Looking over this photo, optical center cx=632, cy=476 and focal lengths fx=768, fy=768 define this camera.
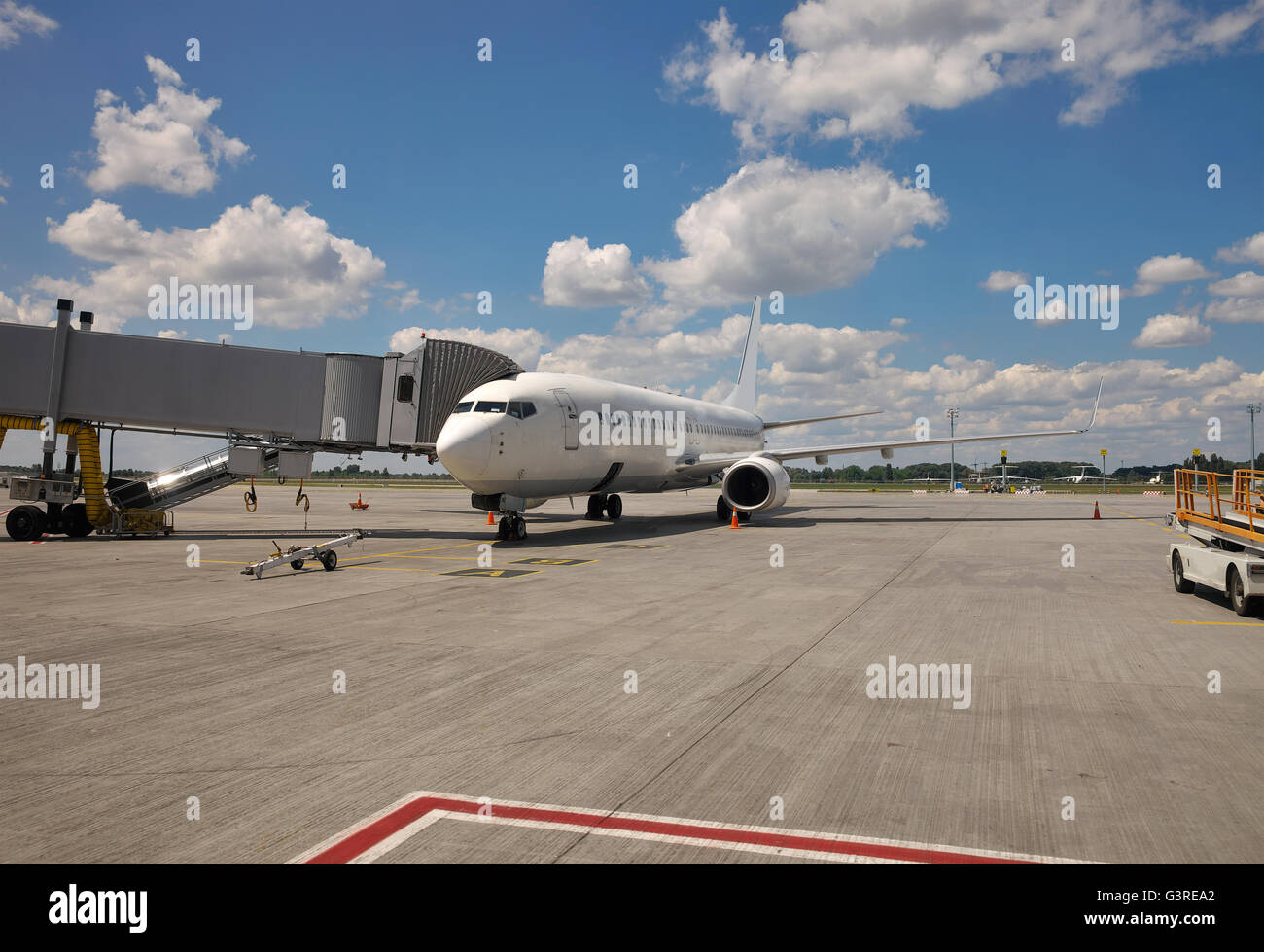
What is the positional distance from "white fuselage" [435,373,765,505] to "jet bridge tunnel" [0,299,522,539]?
3.62m

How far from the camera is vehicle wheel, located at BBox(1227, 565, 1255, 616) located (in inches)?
404

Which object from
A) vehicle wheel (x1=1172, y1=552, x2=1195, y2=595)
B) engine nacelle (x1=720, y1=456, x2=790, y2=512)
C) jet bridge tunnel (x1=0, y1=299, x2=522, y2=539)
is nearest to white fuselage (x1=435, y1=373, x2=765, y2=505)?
engine nacelle (x1=720, y1=456, x2=790, y2=512)

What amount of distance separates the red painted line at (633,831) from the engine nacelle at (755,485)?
21846 millimetres

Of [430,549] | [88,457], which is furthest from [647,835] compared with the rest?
[88,457]

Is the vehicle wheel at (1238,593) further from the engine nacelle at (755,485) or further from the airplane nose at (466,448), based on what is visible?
the engine nacelle at (755,485)

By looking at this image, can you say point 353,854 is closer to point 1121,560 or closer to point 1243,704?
point 1243,704

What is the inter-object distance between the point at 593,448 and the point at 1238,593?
15026 mm

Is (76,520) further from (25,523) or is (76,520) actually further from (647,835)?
(647,835)

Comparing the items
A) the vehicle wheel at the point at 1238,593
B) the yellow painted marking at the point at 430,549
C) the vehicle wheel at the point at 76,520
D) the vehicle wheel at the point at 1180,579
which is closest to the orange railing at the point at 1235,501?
the vehicle wheel at the point at 1238,593

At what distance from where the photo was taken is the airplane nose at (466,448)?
17688mm
